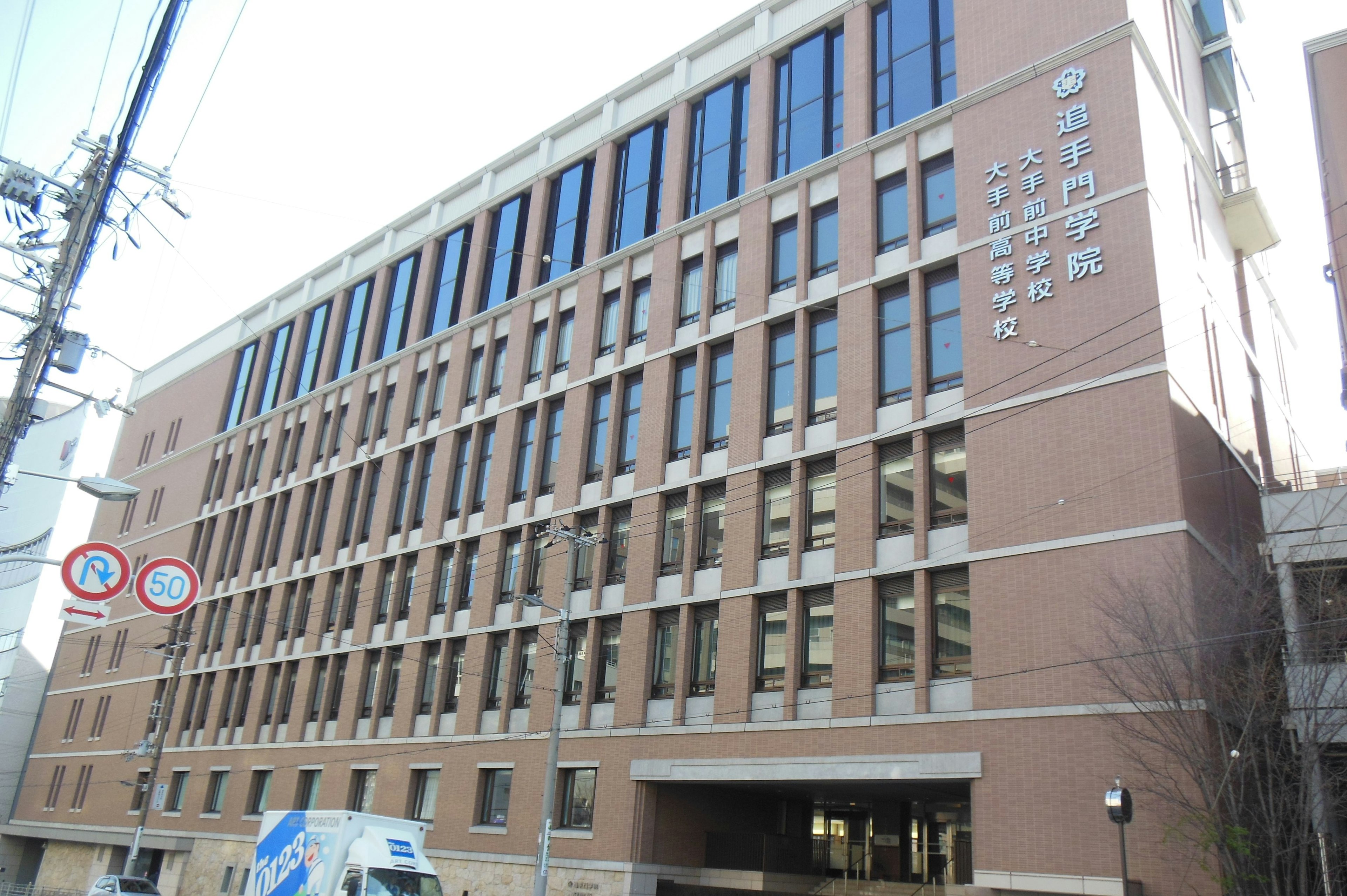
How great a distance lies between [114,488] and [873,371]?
58.8 feet

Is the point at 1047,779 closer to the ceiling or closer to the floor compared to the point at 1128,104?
closer to the floor

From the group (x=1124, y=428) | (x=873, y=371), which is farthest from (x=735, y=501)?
(x=1124, y=428)

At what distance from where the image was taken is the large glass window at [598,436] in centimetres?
3388

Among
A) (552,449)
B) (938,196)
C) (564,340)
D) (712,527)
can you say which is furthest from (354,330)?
(938,196)

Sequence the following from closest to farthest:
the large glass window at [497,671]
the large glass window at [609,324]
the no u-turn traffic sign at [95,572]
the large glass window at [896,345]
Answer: the no u-turn traffic sign at [95,572], the large glass window at [896,345], the large glass window at [497,671], the large glass window at [609,324]

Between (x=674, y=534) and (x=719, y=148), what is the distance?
43.7 feet

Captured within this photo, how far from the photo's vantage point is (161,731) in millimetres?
38750

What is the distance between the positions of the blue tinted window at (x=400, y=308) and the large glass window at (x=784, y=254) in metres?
19.0

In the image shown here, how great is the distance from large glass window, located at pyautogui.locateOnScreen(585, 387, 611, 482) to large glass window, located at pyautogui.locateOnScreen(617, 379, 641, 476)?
0.51m

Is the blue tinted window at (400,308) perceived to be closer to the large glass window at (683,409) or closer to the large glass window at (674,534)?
the large glass window at (683,409)

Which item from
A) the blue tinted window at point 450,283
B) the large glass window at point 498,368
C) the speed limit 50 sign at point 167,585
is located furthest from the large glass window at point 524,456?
the speed limit 50 sign at point 167,585

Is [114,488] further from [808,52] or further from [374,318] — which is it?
[374,318]

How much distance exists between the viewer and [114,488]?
54.3 feet

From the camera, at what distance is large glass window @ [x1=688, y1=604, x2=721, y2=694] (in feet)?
92.4
